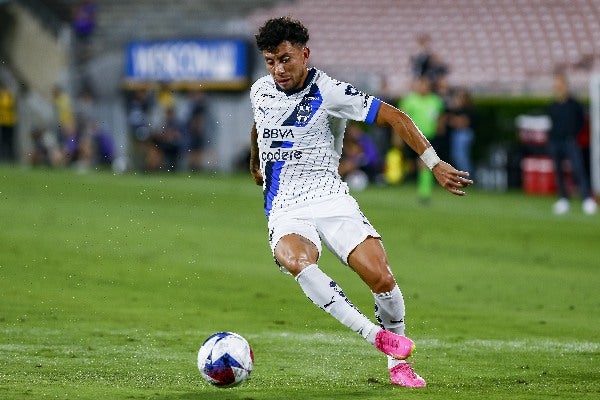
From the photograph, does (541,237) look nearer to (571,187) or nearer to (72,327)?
(571,187)

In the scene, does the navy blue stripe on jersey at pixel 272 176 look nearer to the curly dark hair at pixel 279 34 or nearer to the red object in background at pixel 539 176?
the curly dark hair at pixel 279 34

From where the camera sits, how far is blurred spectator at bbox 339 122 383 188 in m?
24.9

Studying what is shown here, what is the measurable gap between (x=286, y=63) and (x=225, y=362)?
1.76 meters

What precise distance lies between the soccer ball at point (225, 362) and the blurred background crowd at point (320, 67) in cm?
1527

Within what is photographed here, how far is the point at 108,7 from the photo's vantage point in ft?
118

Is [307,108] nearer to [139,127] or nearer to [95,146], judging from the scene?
[139,127]

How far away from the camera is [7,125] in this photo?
34031mm

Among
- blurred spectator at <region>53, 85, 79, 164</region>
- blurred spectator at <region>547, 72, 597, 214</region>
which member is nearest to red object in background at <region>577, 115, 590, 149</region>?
blurred spectator at <region>547, 72, 597, 214</region>


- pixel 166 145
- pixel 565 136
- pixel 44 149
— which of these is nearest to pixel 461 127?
pixel 565 136

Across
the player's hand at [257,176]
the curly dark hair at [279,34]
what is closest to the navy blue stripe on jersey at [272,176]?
the player's hand at [257,176]

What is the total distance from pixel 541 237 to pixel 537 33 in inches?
521

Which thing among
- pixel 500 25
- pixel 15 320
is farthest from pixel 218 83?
pixel 15 320

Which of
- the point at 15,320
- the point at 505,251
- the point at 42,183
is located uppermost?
the point at 15,320

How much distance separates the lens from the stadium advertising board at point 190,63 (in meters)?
30.5
